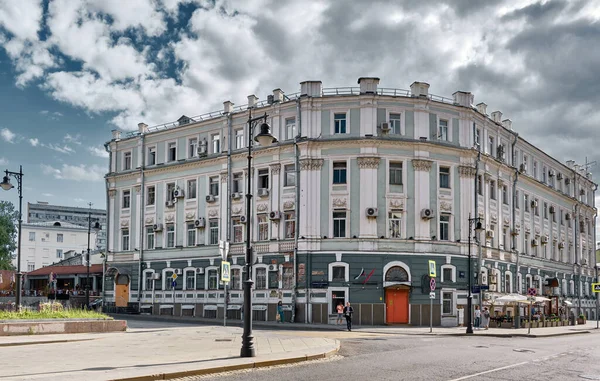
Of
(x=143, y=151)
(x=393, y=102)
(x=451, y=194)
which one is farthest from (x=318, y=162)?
(x=143, y=151)

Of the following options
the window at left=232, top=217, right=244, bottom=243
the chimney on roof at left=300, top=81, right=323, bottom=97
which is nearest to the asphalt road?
the chimney on roof at left=300, top=81, right=323, bottom=97

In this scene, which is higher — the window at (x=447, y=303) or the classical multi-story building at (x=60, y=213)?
the classical multi-story building at (x=60, y=213)

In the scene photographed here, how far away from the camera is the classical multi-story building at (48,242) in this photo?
99.2 metres

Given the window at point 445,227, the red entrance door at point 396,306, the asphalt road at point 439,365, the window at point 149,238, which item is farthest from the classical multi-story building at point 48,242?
the asphalt road at point 439,365

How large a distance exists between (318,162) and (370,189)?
3882 millimetres

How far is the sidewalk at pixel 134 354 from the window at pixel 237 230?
71.6 ft

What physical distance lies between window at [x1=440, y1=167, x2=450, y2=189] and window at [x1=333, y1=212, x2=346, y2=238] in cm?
730

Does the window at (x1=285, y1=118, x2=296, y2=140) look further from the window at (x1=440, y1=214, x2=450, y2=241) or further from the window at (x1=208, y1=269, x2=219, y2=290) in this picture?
the window at (x1=440, y1=214, x2=450, y2=241)

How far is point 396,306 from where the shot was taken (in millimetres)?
42875

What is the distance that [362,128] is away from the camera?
43781 millimetres

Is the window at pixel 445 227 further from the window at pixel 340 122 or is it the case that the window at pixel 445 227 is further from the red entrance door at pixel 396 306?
the window at pixel 340 122

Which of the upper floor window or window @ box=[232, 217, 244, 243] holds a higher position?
the upper floor window

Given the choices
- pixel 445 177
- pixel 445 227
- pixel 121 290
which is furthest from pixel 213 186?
pixel 445 227

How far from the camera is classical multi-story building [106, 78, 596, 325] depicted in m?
43.0
